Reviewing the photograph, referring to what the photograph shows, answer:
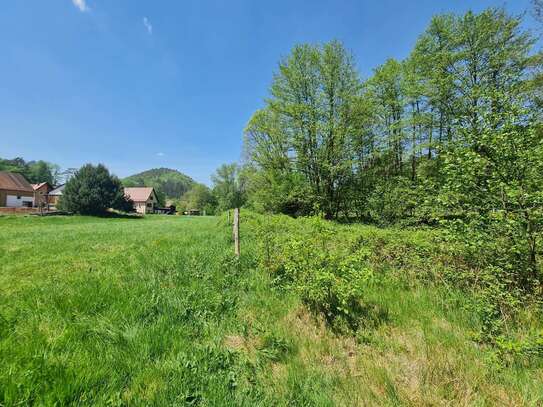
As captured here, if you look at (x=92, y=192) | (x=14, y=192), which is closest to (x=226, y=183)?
(x=92, y=192)

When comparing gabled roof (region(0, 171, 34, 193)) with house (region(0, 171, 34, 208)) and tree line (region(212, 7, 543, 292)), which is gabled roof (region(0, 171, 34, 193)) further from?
tree line (region(212, 7, 543, 292))

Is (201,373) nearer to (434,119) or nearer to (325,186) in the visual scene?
(325,186)

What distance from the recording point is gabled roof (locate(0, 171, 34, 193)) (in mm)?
43188

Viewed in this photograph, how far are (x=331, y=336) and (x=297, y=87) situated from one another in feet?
63.6

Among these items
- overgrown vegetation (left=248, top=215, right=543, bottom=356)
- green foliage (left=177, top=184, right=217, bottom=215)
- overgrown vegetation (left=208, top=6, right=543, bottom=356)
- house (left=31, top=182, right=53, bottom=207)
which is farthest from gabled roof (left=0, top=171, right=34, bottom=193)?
overgrown vegetation (left=248, top=215, right=543, bottom=356)

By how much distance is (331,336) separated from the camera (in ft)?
9.87

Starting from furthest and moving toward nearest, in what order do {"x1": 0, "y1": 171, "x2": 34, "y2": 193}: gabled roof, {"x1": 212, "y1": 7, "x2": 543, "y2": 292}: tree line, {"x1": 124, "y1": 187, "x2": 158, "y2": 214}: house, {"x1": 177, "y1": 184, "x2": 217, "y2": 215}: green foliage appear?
{"x1": 177, "y1": 184, "x2": 217, "y2": 215}: green foliage, {"x1": 124, "y1": 187, "x2": 158, "y2": 214}: house, {"x1": 0, "y1": 171, "x2": 34, "y2": 193}: gabled roof, {"x1": 212, "y1": 7, "x2": 543, "y2": 292}: tree line

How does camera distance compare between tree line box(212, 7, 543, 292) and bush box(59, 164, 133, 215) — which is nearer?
tree line box(212, 7, 543, 292)

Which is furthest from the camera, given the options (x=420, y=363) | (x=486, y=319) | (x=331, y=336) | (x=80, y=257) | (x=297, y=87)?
(x=297, y=87)

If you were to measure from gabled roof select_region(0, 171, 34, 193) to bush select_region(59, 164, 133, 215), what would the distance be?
16524 millimetres

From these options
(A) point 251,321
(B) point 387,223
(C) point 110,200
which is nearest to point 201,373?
(A) point 251,321

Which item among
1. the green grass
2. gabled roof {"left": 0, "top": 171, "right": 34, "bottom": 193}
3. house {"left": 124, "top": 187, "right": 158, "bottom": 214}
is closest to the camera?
the green grass

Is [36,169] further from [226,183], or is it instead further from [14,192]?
[226,183]

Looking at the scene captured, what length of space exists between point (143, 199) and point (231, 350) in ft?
236
